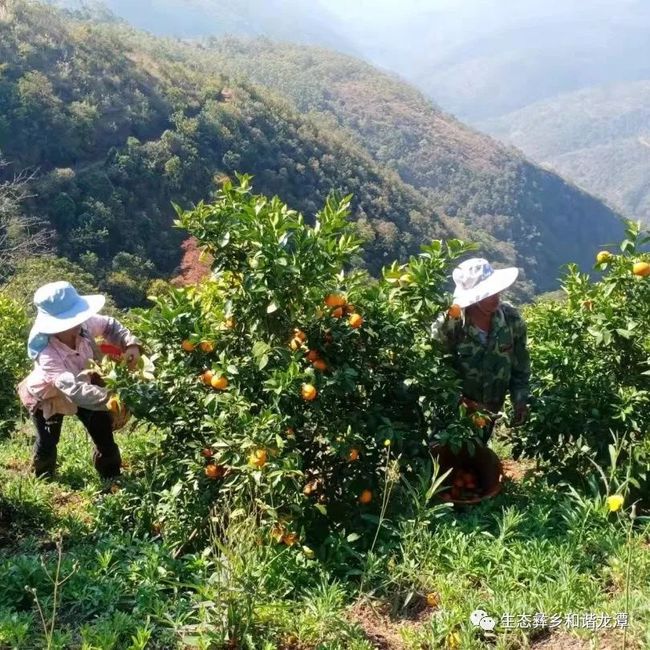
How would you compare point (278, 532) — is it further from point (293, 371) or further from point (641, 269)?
point (641, 269)

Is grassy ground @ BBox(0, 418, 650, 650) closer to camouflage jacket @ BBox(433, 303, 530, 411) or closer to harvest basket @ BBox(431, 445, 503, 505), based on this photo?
harvest basket @ BBox(431, 445, 503, 505)

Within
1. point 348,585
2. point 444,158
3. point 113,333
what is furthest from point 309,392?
point 444,158

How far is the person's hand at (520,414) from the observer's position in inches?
128

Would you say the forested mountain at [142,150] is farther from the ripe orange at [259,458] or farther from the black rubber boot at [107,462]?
the ripe orange at [259,458]

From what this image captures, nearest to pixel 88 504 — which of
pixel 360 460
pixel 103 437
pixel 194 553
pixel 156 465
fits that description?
pixel 103 437

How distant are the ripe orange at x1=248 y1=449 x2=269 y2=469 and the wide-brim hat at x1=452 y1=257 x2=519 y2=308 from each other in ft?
3.94

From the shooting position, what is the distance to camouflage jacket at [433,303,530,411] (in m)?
3.19

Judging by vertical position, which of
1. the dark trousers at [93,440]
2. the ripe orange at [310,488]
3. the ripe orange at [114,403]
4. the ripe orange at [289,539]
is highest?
the ripe orange at [114,403]

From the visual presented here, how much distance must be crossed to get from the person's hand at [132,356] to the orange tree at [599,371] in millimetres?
1964

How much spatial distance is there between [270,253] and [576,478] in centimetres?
189

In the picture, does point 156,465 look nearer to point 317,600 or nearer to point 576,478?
point 317,600

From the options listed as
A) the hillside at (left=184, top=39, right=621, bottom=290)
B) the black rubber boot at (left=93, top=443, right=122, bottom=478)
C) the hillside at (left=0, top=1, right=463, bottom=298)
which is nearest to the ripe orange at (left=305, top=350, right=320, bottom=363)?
the black rubber boot at (left=93, top=443, right=122, bottom=478)

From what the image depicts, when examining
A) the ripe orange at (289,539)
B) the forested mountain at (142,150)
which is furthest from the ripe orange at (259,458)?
the forested mountain at (142,150)

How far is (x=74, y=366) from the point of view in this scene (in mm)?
A: 3248
